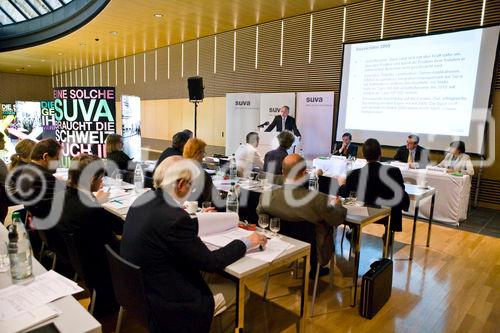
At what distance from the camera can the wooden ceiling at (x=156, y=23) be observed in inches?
276

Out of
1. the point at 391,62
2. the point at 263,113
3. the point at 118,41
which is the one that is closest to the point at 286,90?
the point at 263,113

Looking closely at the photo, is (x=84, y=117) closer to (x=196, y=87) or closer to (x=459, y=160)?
(x=196, y=87)

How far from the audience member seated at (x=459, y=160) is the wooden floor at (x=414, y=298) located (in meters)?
1.44

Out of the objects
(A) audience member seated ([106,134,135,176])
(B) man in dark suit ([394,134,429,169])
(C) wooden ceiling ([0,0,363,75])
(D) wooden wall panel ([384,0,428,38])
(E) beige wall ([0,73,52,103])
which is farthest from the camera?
(E) beige wall ([0,73,52,103])

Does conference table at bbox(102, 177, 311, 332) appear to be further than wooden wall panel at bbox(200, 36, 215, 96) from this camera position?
No

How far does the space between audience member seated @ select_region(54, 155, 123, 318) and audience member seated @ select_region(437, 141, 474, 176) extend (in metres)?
5.08

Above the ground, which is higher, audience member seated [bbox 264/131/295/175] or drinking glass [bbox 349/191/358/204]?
audience member seated [bbox 264/131/295/175]

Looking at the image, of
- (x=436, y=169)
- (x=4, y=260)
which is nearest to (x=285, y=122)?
(x=436, y=169)

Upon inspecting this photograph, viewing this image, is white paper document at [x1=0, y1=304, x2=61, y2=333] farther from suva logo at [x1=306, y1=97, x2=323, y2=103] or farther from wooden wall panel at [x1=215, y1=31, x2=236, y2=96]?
wooden wall panel at [x1=215, y1=31, x2=236, y2=96]

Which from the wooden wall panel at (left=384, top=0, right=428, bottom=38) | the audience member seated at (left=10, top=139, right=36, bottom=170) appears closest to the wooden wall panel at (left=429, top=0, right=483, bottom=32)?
the wooden wall panel at (left=384, top=0, right=428, bottom=38)

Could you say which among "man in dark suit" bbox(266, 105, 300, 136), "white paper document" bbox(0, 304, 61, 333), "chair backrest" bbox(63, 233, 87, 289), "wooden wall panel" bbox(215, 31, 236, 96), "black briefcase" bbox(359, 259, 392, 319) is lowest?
"black briefcase" bbox(359, 259, 392, 319)

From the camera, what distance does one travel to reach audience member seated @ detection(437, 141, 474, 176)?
5.40m

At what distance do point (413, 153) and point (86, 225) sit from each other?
18.1 ft

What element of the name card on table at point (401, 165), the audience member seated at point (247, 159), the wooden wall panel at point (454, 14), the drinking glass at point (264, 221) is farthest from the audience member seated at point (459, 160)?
the drinking glass at point (264, 221)
